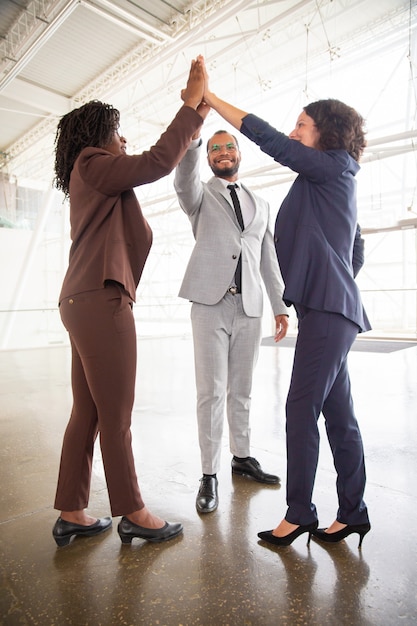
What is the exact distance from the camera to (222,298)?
1987mm

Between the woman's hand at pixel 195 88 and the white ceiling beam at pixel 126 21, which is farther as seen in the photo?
the white ceiling beam at pixel 126 21

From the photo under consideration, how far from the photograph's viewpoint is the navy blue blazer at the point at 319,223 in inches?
55.4

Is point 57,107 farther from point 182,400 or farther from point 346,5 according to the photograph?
point 182,400

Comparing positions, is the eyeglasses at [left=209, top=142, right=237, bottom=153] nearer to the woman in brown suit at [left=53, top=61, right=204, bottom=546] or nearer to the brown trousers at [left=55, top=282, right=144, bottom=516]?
the woman in brown suit at [left=53, top=61, right=204, bottom=546]

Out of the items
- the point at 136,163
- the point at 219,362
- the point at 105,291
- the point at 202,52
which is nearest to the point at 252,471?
the point at 219,362

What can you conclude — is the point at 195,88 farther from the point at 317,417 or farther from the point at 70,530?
the point at 70,530

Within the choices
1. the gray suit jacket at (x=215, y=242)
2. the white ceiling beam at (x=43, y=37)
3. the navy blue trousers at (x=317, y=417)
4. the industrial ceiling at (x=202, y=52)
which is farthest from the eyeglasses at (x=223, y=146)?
the white ceiling beam at (x=43, y=37)

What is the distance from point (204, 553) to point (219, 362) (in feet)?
2.53

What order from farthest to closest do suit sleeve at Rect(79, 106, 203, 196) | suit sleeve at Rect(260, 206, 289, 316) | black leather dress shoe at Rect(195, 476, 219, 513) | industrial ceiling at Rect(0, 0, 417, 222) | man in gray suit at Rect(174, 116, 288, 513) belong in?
industrial ceiling at Rect(0, 0, 417, 222) < suit sleeve at Rect(260, 206, 289, 316) < man in gray suit at Rect(174, 116, 288, 513) < black leather dress shoe at Rect(195, 476, 219, 513) < suit sleeve at Rect(79, 106, 203, 196)

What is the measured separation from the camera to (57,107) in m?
10.1

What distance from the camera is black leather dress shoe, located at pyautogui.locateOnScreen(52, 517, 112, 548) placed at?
5.08 ft

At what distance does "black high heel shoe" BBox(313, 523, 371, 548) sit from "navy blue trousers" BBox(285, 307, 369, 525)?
2 centimetres

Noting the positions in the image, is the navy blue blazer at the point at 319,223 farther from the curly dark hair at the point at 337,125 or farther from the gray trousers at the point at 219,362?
the gray trousers at the point at 219,362

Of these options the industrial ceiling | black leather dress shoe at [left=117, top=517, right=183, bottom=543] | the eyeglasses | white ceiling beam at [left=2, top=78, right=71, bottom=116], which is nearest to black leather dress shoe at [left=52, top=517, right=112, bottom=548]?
black leather dress shoe at [left=117, top=517, right=183, bottom=543]
